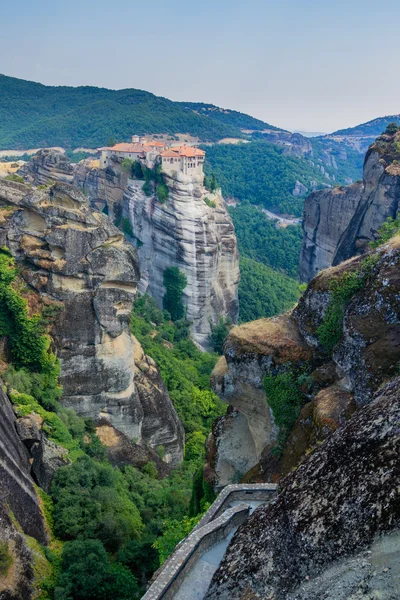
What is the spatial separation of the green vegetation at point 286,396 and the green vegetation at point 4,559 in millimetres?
6967

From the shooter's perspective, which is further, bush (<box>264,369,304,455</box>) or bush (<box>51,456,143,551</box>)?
bush (<box>51,456,143,551</box>)

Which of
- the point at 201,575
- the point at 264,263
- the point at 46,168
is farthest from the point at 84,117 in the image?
the point at 201,575

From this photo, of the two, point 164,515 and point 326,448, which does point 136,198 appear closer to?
point 164,515

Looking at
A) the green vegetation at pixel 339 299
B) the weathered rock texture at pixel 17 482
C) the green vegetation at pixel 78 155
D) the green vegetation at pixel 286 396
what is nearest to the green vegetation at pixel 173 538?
the green vegetation at pixel 286 396

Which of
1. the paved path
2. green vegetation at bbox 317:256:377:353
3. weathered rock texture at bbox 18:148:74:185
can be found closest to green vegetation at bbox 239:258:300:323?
weathered rock texture at bbox 18:148:74:185

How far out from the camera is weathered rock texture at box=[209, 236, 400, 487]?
38.4 ft

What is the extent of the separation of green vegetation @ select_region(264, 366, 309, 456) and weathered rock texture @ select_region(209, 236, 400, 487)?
129mm

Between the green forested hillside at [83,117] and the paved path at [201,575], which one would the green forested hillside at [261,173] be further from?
the paved path at [201,575]

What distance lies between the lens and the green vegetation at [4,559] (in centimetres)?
1321

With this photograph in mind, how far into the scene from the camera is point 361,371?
11781 mm

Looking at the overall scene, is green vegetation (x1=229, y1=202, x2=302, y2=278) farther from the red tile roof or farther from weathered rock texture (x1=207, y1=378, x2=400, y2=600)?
weathered rock texture (x1=207, y1=378, x2=400, y2=600)

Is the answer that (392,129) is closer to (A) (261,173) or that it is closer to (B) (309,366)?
(B) (309,366)

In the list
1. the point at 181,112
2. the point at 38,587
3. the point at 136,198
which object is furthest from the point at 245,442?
the point at 181,112

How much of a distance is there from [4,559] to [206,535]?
6.06 metres
